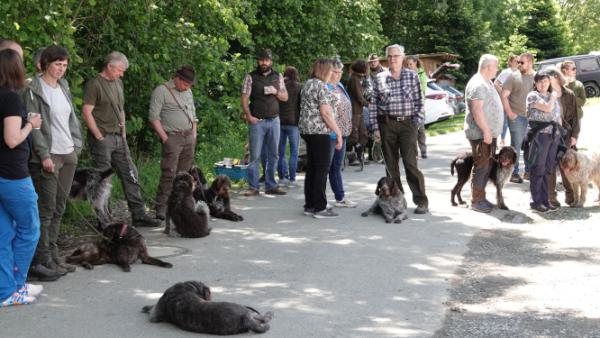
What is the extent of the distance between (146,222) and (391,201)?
3.21m

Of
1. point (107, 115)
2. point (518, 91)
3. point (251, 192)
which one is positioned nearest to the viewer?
point (107, 115)

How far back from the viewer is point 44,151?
6609mm

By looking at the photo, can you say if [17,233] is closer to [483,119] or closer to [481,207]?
[483,119]

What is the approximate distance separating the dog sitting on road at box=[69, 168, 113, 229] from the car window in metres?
31.6

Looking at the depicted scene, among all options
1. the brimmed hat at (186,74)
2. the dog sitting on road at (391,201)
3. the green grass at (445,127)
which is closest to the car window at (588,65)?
the green grass at (445,127)

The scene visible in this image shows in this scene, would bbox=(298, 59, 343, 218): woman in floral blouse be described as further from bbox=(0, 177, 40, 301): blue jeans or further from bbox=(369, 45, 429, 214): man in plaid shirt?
bbox=(0, 177, 40, 301): blue jeans

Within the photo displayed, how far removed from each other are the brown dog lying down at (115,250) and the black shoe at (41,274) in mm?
535

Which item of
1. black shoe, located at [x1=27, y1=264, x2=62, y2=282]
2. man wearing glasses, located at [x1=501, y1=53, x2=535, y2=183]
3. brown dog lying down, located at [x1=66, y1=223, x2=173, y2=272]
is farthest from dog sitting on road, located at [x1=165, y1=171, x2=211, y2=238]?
man wearing glasses, located at [x1=501, y1=53, x2=535, y2=183]

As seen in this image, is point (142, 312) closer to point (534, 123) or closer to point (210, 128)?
point (534, 123)

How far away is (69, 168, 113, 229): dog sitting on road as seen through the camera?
8898 millimetres

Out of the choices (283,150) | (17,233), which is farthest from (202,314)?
(283,150)

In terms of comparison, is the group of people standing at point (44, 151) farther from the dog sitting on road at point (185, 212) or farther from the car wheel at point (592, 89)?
the car wheel at point (592, 89)

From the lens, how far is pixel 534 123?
1049 cm

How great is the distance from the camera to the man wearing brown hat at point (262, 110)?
1160 cm
